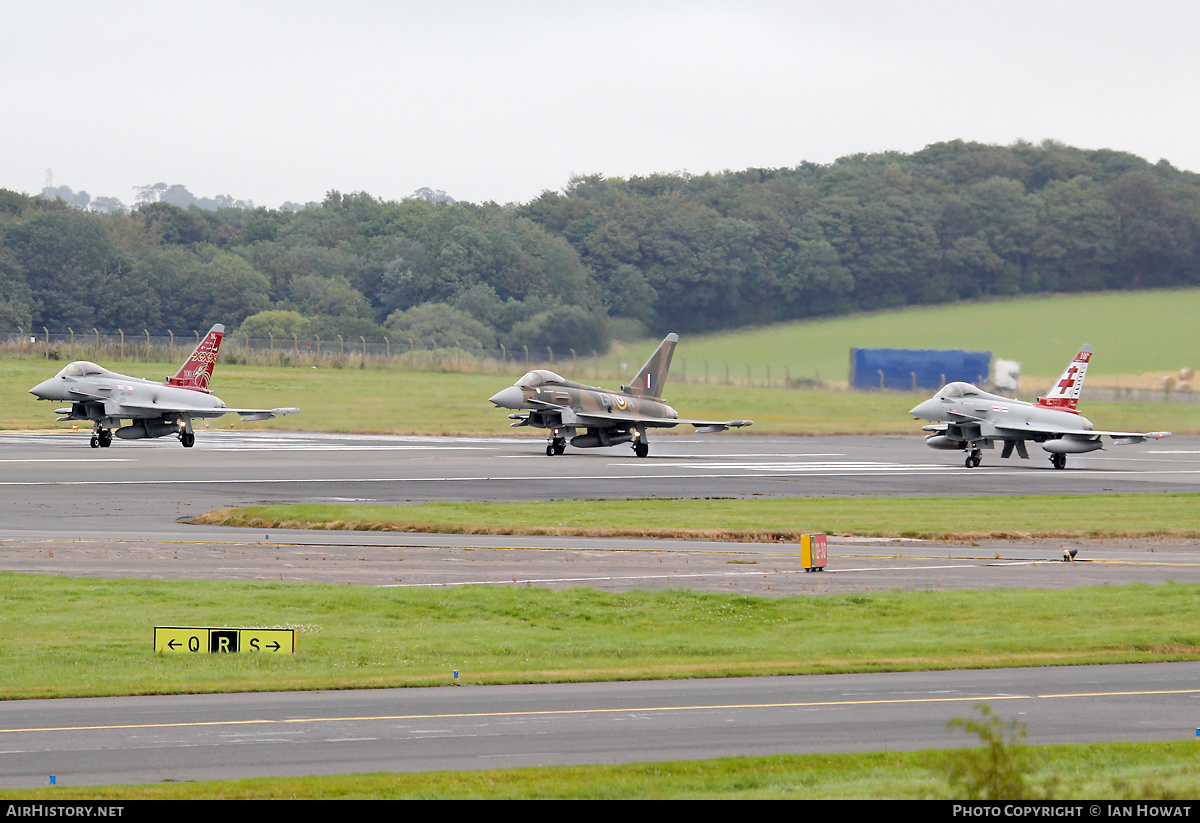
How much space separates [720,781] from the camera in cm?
938

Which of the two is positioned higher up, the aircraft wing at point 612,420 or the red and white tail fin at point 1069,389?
the red and white tail fin at point 1069,389

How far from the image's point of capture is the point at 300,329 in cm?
9706

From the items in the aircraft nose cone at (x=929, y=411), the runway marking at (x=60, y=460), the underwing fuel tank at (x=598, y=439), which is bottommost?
the underwing fuel tank at (x=598, y=439)

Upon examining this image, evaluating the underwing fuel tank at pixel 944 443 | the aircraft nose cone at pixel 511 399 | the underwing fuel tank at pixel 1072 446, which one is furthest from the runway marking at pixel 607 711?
the underwing fuel tank at pixel 1072 446

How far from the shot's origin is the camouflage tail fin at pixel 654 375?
175 feet

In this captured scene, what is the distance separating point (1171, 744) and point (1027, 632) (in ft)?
22.4

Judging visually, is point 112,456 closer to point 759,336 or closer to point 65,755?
point 65,755

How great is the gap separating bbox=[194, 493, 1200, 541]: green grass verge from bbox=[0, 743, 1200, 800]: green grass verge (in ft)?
56.6

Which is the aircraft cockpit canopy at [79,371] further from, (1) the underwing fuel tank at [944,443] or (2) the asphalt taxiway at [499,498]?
(1) the underwing fuel tank at [944,443]

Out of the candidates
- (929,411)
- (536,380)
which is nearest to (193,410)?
(536,380)

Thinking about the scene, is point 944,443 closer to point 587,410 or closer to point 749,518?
point 587,410

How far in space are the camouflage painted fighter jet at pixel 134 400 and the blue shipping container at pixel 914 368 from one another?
46.1 meters

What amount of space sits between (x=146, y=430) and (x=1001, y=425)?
106 ft
